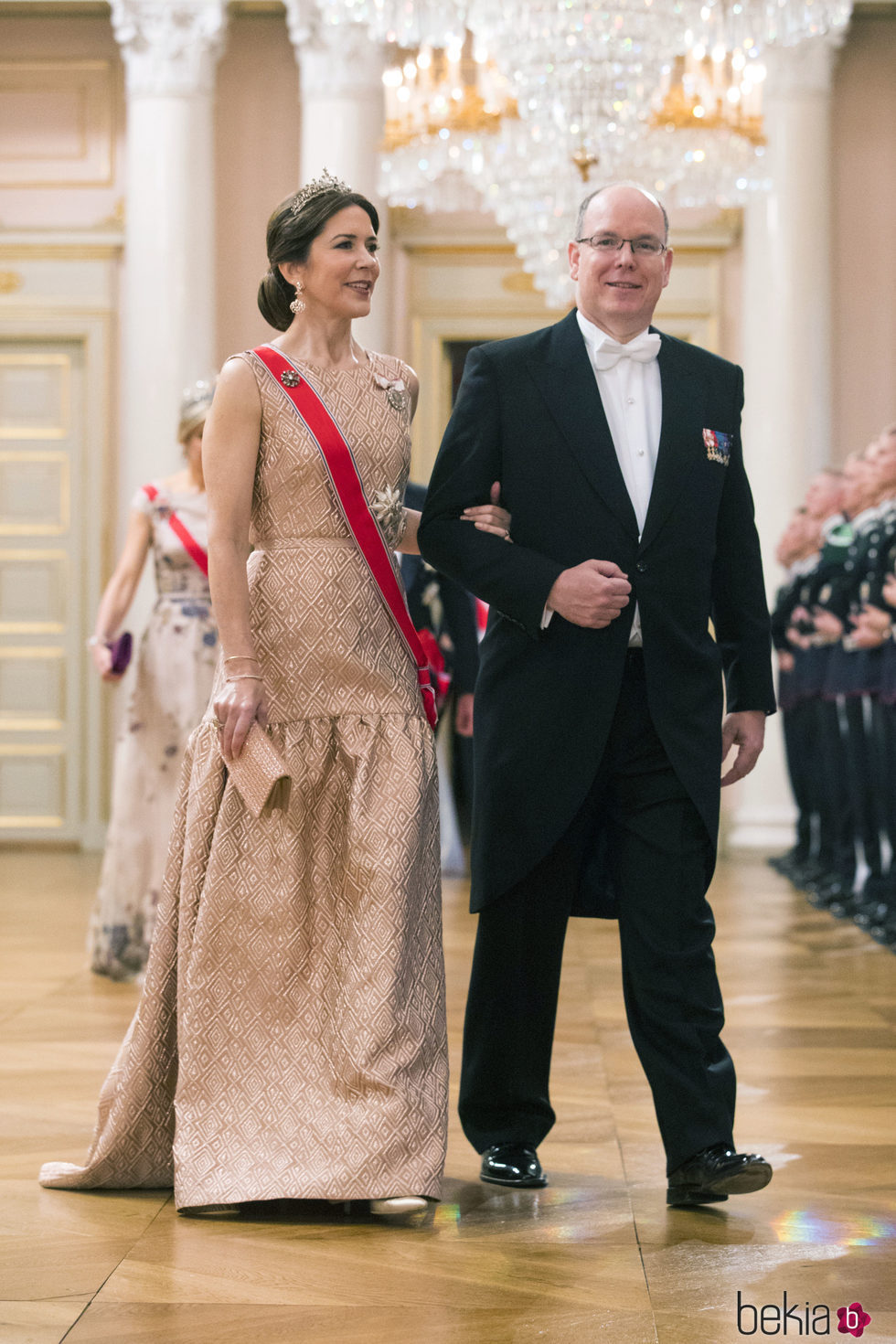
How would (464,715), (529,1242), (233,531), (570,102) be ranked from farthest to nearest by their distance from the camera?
(464,715) < (570,102) < (233,531) < (529,1242)

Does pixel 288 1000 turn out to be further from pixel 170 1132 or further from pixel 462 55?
pixel 462 55

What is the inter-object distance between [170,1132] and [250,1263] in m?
0.47

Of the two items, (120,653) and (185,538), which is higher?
(185,538)

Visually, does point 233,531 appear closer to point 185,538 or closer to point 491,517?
point 491,517

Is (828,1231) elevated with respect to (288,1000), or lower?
lower

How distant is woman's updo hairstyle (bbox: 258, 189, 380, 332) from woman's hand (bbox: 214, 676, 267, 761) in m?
0.60

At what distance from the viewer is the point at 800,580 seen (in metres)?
7.86

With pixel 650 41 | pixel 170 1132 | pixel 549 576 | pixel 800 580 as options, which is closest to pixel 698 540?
pixel 549 576

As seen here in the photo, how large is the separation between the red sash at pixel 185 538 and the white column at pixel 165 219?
442 cm

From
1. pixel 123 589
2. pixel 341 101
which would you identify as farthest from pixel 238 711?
pixel 341 101

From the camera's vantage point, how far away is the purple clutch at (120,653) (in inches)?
206

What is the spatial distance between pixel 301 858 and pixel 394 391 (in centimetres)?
80

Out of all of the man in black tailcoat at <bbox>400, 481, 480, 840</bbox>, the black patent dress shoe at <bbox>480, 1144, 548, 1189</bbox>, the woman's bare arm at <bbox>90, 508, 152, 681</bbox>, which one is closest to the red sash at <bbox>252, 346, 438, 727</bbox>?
the black patent dress shoe at <bbox>480, 1144, 548, 1189</bbox>

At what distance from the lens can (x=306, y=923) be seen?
2809mm
